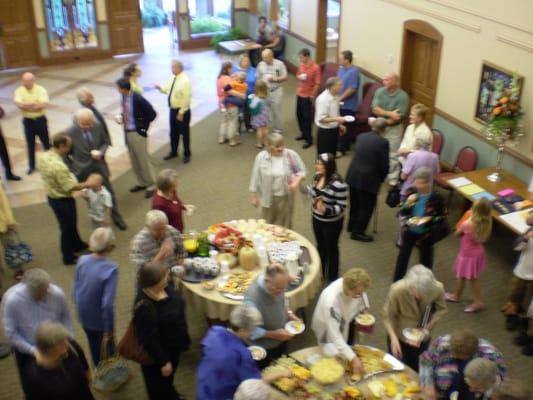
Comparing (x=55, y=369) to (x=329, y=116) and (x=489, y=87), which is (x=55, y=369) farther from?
(x=489, y=87)

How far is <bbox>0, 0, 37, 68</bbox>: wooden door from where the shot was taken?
13.6 m

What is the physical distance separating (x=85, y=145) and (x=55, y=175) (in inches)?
29.2

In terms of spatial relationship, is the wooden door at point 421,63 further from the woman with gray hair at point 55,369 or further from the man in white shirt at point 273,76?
the woman with gray hair at point 55,369

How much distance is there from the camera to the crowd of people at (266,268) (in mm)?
3971

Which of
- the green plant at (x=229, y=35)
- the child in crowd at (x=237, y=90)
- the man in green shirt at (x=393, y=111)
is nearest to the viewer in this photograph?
the man in green shirt at (x=393, y=111)

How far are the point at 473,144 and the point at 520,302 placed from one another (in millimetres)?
2797

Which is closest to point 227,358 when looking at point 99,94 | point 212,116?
point 212,116

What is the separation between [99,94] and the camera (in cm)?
1280

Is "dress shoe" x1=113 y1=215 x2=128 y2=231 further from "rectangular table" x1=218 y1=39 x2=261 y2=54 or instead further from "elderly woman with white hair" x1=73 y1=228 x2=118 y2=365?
"rectangular table" x1=218 y1=39 x2=261 y2=54

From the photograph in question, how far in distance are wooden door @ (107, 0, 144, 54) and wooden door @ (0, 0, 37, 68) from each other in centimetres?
187

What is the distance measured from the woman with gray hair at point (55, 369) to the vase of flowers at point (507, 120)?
5.42 meters

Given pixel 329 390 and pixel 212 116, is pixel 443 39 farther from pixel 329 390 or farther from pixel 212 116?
pixel 329 390

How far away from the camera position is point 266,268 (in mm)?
4445

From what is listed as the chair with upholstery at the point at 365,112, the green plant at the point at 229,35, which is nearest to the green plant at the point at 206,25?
the green plant at the point at 229,35
